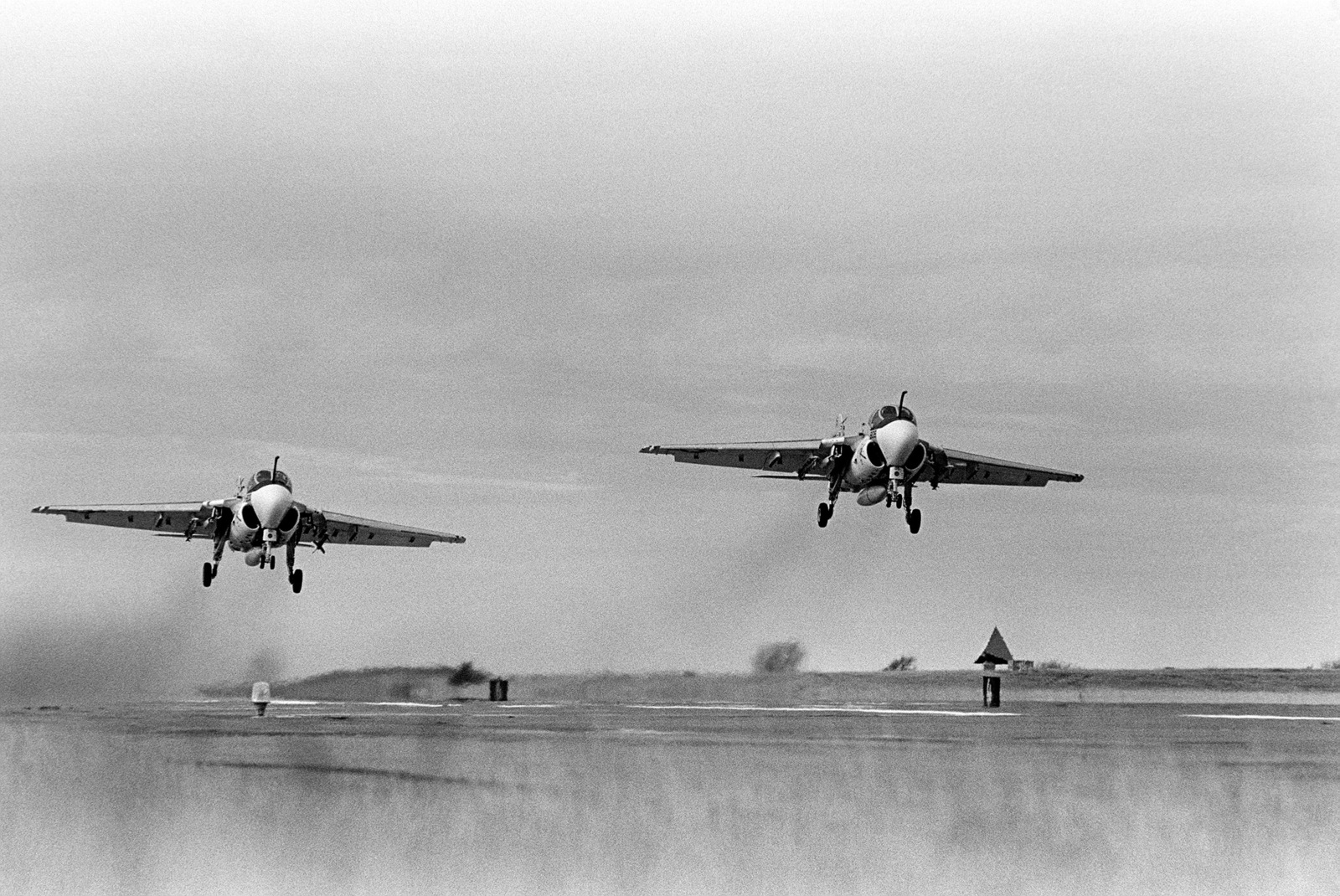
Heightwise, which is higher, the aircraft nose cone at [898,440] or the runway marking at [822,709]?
the aircraft nose cone at [898,440]

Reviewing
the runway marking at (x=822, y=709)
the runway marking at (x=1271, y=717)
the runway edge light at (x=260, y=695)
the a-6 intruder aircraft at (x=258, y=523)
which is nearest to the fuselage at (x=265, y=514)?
the a-6 intruder aircraft at (x=258, y=523)

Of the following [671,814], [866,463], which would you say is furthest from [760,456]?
[671,814]

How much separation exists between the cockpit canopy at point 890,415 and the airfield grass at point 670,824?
84.3 feet

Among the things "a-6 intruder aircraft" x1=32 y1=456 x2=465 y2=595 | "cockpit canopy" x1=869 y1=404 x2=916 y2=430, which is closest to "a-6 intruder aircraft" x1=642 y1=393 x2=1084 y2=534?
"cockpit canopy" x1=869 y1=404 x2=916 y2=430

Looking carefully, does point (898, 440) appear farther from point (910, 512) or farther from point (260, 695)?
point (260, 695)

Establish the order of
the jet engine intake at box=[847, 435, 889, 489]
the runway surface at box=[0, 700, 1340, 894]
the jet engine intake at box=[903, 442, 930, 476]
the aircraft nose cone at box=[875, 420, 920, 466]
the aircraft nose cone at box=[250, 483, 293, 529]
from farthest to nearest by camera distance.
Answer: the aircraft nose cone at box=[250, 483, 293, 529] → the jet engine intake at box=[847, 435, 889, 489] → the jet engine intake at box=[903, 442, 930, 476] → the aircraft nose cone at box=[875, 420, 920, 466] → the runway surface at box=[0, 700, 1340, 894]

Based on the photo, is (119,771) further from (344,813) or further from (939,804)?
(939,804)

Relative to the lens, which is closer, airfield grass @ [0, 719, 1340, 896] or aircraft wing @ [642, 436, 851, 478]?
airfield grass @ [0, 719, 1340, 896]

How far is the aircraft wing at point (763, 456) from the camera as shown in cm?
7306

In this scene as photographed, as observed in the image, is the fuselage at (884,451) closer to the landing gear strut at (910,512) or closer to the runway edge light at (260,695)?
the landing gear strut at (910,512)

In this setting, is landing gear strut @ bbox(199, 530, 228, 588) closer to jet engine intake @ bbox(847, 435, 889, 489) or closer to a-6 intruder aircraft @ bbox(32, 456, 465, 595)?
a-6 intruder aircraft @ bbox(32, 456, 465, 595)

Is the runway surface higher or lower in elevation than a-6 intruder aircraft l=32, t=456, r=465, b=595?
lower

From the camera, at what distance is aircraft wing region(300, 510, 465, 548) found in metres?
88.8

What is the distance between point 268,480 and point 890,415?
91.8ft
